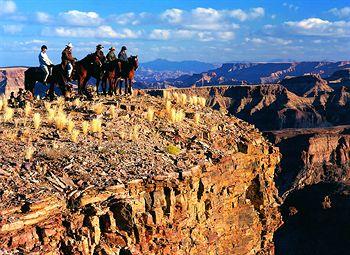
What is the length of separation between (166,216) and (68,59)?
12.0 m

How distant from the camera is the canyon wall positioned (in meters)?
13.9

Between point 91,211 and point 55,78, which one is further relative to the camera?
point 55,78

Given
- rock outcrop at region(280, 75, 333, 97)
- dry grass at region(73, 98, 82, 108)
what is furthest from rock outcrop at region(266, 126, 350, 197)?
rock outcrop at region(280, 75, 333, 97)

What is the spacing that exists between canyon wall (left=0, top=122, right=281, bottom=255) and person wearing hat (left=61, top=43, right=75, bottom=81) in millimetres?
9022

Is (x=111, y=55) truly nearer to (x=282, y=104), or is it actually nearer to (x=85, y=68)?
(x=85, y=68)

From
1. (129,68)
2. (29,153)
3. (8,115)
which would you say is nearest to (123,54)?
(129,68)

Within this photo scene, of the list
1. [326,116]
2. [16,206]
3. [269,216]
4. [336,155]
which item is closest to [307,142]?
[336,155]

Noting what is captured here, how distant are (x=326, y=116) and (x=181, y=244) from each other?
12565cm

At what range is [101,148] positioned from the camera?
18953 mm

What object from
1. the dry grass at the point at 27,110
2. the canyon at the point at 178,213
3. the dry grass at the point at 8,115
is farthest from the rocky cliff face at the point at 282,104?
the dry grass at the point at 8,115

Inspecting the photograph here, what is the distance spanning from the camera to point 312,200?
6725 centimetres

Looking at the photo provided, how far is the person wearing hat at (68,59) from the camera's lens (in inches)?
1021

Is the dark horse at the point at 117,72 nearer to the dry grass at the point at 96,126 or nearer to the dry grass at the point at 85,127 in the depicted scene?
the dry grass at the point at 96,126

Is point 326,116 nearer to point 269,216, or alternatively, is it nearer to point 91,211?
point 269,216
